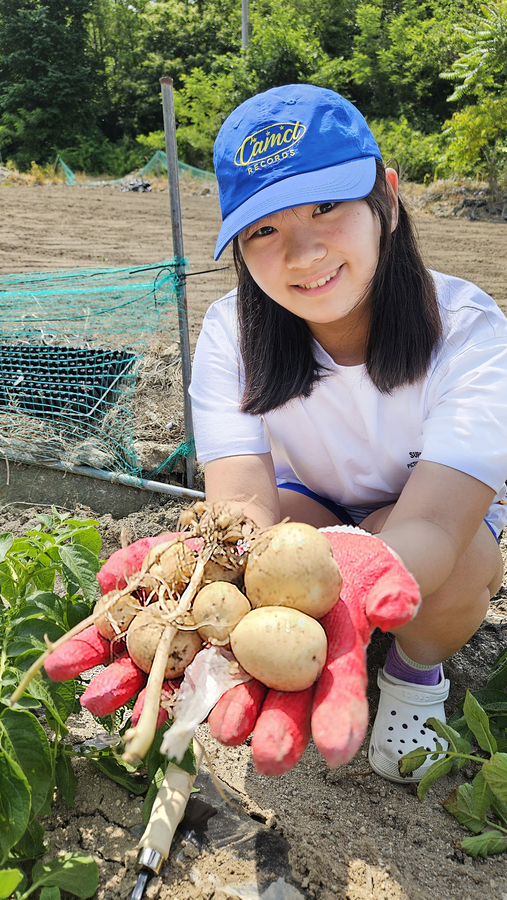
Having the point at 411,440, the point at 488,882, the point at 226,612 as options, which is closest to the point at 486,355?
the point at 411,440

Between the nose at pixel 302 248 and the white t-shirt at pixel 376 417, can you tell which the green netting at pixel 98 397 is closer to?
the white t-shirt at pixel 376 417

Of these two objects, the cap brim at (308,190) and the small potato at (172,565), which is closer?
the small potato at (172,565)

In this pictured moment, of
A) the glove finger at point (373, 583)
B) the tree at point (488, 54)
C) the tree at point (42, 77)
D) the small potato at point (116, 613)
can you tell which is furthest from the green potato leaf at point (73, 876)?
the tree at point (42, 77)

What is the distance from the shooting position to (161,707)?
103 centimetres

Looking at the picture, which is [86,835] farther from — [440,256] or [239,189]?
[440,256]

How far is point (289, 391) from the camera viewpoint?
1654 mm

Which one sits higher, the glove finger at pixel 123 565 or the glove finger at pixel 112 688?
the glove finger at pixel 123 565

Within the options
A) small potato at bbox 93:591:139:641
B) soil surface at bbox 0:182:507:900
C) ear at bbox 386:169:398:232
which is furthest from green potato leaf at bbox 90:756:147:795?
ear at bbox 386:169:398:232

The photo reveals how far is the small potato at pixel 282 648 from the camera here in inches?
35.8

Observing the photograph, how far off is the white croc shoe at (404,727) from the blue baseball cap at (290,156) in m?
1.15

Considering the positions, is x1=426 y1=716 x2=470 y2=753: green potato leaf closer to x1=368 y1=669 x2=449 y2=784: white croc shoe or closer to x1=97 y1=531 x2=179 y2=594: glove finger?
x1=368 y1=669 x2=449 y2=784: white croc shoe

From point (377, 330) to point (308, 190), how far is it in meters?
0.43

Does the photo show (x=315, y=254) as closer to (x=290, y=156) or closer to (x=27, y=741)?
(x=290, y=156)

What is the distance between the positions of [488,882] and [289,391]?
115 centimetres
